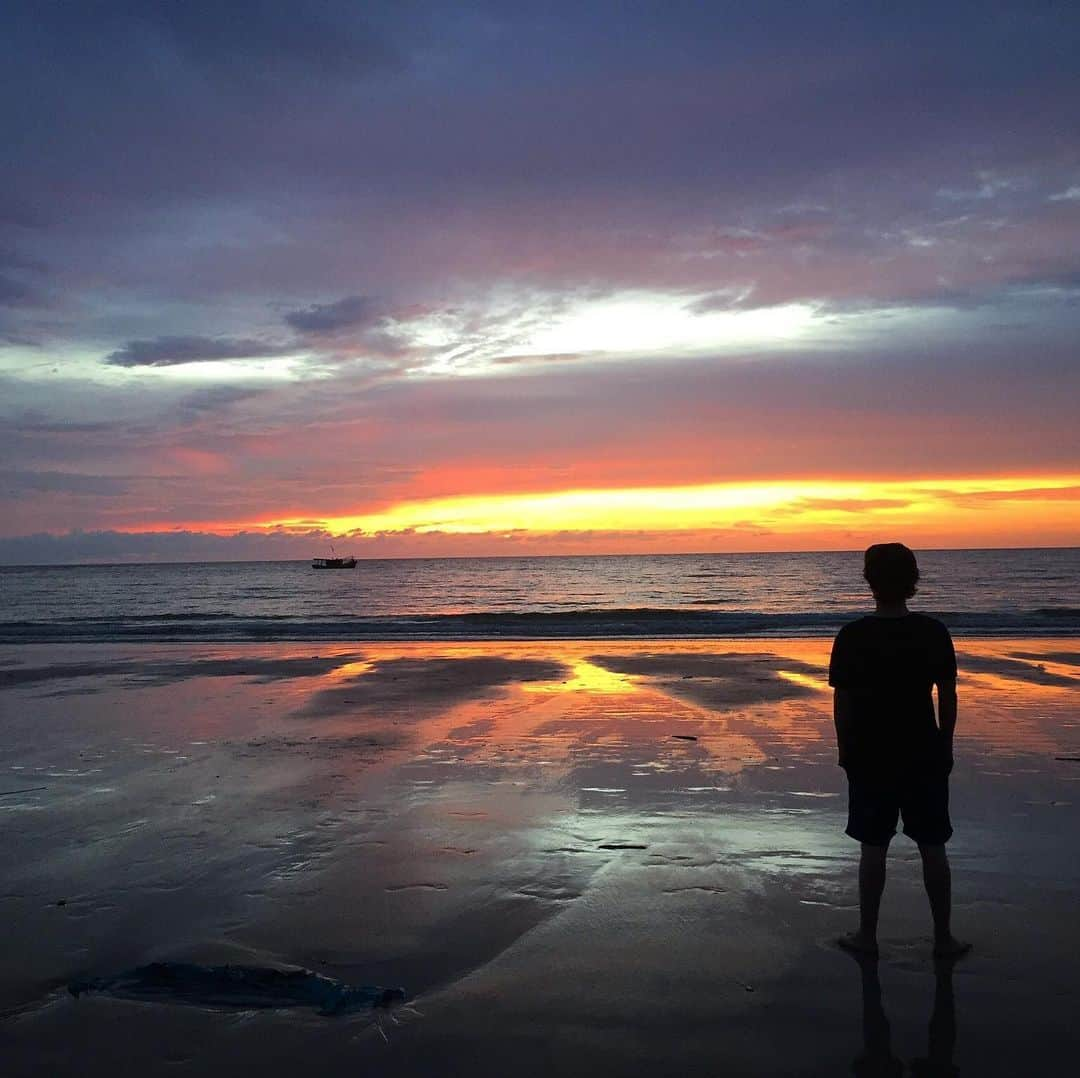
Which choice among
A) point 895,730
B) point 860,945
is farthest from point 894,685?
point 860,945

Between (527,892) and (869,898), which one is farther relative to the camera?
(527,892)

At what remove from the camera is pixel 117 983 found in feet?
14.5

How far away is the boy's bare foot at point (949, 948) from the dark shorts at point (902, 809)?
0.50 meters

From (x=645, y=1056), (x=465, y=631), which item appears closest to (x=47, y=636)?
(x=465, y=631)

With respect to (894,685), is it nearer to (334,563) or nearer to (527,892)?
(527,892)

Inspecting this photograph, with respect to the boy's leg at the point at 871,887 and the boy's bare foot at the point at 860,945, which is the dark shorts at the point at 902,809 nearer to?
the boy's leg at the point at 871,887

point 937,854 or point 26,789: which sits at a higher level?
point 937,854

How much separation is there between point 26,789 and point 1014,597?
57396 millimetres

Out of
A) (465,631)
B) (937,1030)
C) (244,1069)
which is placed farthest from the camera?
(465,631)

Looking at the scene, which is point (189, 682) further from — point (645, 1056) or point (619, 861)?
point (645, 1056)

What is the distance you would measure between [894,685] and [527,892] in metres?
2.52

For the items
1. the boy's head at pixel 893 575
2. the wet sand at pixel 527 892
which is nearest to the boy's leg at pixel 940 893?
the wet sand at pixel 527 892

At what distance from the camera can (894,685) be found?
4633 millimetres

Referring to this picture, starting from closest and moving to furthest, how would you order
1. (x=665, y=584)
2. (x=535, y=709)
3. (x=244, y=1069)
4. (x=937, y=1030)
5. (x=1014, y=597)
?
1. (x=244, y=1069)
2. (x=937, y=1030)
3. (x=535, y=709)
4. (x=1014, y=597)
5. (x=665, y=584)
